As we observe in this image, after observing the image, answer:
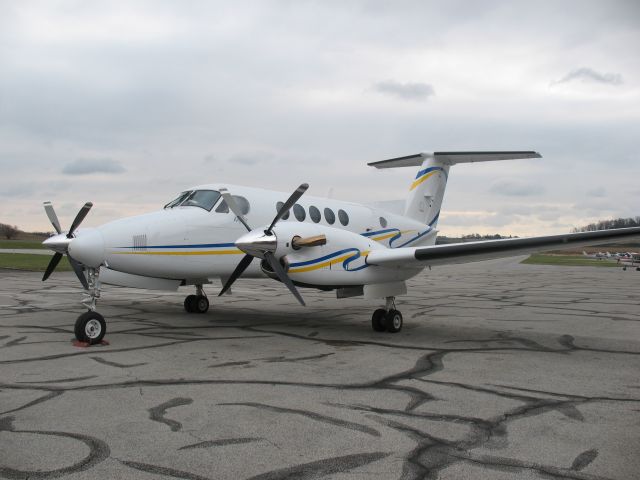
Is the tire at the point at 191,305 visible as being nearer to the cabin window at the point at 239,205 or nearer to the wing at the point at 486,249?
the cabin window at the point at 239,205

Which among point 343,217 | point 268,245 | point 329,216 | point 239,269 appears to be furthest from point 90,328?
point 343,217

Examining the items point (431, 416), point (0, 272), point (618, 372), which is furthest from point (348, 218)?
point (0, 272)

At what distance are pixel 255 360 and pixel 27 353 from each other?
3369 mm

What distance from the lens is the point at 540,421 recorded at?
5105 millimetres

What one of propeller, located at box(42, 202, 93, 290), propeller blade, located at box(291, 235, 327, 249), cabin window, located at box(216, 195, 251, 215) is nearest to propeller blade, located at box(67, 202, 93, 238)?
propeller, located at box(42, 202, 93, 290)

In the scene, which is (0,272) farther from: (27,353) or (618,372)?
(618,372)

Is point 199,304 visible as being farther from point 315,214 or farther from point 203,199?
point 315,214

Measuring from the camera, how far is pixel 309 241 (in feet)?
32.6

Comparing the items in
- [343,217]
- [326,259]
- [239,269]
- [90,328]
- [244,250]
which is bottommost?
[90,328]

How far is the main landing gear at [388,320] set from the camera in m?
10.8

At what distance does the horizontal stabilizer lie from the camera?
1556 centimetres

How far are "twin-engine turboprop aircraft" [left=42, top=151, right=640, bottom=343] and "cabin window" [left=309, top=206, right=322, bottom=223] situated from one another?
0.03 meters

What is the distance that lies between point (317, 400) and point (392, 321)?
5358mm

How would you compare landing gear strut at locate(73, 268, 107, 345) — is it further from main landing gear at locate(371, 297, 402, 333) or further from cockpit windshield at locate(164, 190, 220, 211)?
main landing gear at locate(371, 297, 402, 333)
